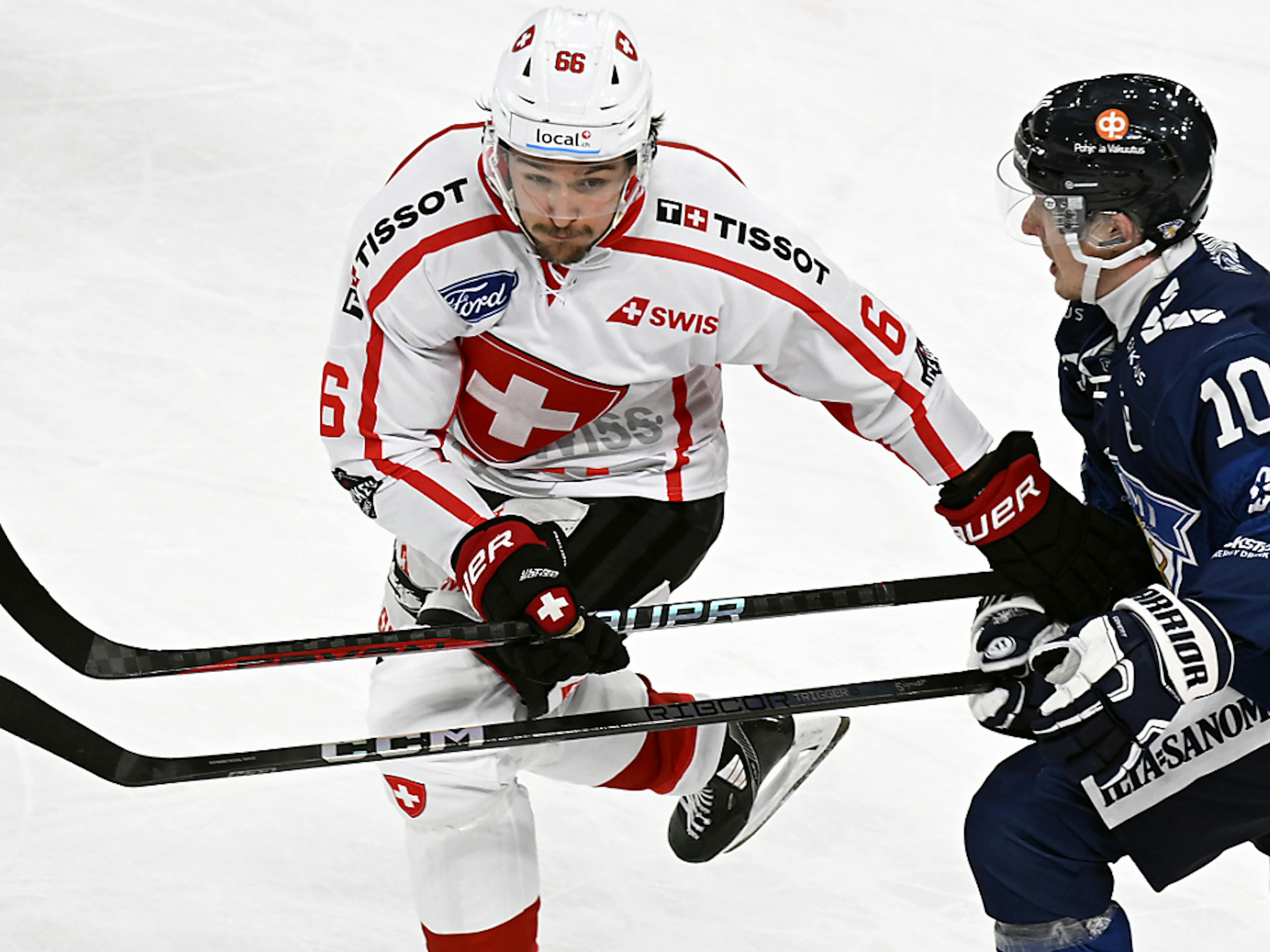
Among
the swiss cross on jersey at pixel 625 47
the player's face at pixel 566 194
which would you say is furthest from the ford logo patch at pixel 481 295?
the swiss cross on jersey at pixel 625 47

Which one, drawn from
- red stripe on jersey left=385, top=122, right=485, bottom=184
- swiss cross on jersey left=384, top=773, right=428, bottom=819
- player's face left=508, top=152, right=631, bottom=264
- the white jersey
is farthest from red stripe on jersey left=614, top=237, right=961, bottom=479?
swiss cross on jersey left=384, top=773, right=428, bottom=819

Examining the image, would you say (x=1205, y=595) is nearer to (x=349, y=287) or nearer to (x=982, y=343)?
(x=349, y=287)

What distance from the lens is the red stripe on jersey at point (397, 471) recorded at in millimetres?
2584

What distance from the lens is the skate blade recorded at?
3045 mm

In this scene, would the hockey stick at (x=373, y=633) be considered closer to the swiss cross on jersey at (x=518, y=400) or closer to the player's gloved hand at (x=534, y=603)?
the player's gloved hand at (x=534, y=603)

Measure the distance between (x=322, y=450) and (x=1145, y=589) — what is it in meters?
2.07

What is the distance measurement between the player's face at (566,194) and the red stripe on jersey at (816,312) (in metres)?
0.10

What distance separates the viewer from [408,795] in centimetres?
258

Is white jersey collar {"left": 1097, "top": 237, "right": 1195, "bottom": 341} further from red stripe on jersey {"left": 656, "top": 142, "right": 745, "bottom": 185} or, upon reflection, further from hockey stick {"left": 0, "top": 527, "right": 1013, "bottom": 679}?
red stripe on jersey {"left": 656, "top": 142, "right": 745, "bottom": 185}

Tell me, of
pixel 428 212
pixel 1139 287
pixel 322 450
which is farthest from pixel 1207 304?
pixel 322 450

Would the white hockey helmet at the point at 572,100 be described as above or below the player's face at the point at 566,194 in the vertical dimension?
above

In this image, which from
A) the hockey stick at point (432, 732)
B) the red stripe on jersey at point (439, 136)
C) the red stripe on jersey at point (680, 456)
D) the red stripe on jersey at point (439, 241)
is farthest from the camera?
the red stripe on jersey at point (680, 456)

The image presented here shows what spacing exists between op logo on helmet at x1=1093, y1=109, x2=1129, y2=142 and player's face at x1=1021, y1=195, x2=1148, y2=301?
0.10 metres

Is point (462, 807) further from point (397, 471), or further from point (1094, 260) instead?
point (1094, 260)
